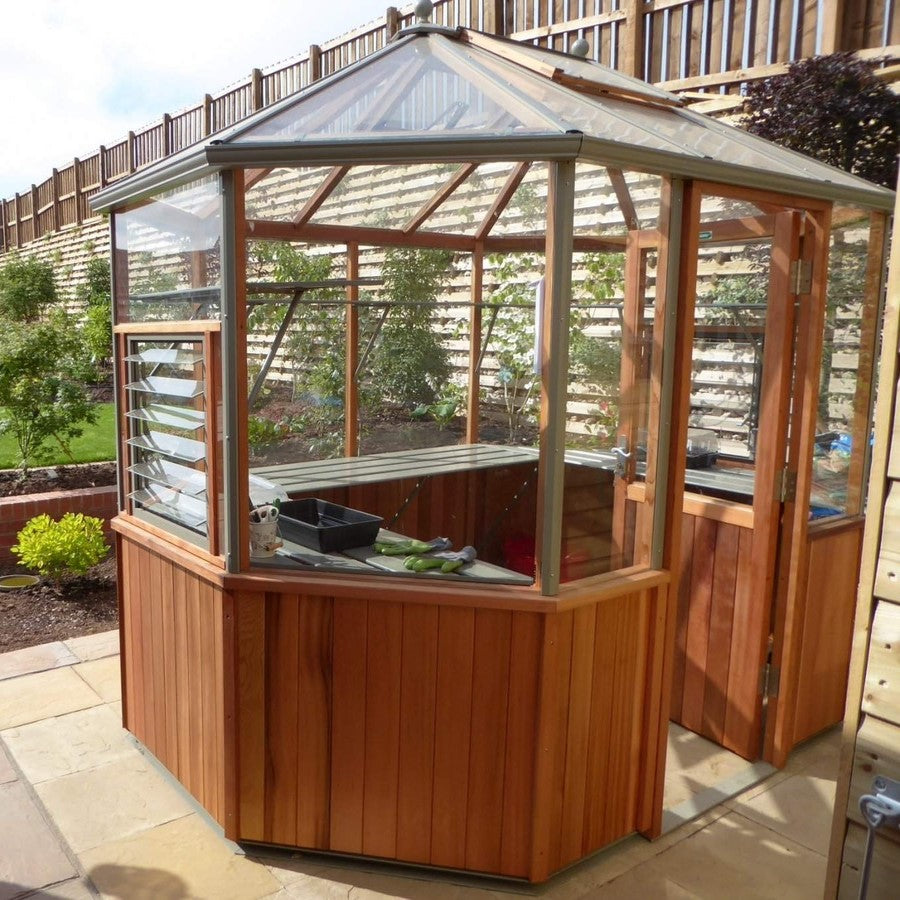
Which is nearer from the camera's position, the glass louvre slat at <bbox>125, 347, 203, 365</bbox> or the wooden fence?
the glass louvre slat at <bbox>125, 347, 203, 365</bbox>

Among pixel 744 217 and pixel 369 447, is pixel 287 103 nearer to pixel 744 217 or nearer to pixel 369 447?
pixel 744 217

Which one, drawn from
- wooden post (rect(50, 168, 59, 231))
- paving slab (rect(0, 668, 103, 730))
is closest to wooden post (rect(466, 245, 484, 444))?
paving slab (rect(0, 668, 103, 730))

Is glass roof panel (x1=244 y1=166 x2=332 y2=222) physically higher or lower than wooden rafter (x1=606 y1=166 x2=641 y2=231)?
higher

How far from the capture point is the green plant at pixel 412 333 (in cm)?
449

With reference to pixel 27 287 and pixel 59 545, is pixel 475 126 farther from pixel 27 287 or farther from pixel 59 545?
pixel 27 287

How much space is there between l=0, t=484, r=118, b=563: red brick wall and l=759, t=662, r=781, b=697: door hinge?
160 inches

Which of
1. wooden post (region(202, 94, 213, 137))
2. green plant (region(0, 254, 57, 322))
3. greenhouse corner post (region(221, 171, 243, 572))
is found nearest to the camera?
greenhouse corner post (region(221, 171, 243, 572))

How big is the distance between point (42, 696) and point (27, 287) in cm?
1088

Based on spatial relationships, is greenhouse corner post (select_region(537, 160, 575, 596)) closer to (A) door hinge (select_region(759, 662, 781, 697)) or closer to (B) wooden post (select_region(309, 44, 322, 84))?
(A) door hinge (select_region(759, 662, 781, 697))

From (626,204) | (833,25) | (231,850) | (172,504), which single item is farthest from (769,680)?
(833,25)

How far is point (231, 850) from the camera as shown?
8.75 ft

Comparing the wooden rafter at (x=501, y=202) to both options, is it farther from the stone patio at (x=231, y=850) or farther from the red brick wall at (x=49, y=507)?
the red brick wall at (x=49, y=507)

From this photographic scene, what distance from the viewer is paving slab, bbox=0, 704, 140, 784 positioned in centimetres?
313

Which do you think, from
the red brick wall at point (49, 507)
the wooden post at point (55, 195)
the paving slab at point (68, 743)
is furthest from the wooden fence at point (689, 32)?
the wooden post at point (55, 195)
